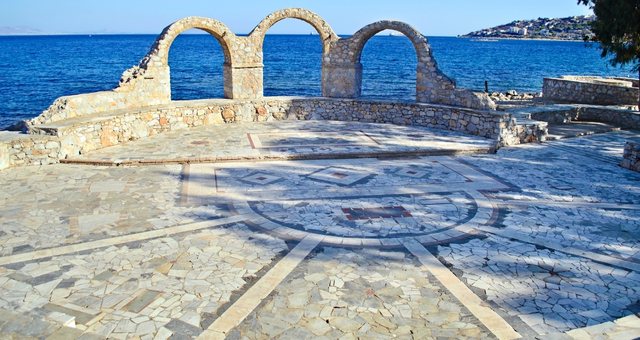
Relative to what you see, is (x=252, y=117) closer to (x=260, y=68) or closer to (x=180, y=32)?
(x=260, y=68)

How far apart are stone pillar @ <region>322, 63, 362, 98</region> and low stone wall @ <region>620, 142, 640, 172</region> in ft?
29.0

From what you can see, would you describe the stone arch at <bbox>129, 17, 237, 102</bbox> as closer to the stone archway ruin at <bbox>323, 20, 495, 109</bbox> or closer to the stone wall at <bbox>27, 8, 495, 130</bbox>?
the stone wall at <bbox>27, 8, 495, 130</bbox>

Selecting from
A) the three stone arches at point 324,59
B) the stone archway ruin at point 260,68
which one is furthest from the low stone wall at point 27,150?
the three stone arches at point 324,59

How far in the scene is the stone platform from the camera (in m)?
12.0

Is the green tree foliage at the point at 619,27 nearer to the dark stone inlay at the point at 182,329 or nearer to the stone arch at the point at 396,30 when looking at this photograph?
the stone arch at the point at 396,30

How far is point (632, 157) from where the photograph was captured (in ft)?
38.0

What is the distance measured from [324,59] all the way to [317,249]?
39.5ft

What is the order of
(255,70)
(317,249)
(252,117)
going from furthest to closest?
(255,70) < (252,117) < (317,249)

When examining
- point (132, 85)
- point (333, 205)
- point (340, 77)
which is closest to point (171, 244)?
point (333, 205)

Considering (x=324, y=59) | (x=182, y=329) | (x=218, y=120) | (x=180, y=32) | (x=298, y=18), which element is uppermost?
(x=298, y=18)

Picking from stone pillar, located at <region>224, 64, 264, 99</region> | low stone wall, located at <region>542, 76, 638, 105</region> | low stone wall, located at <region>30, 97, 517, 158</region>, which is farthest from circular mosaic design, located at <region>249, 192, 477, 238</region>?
low stone wall, located at <region>542, 76, 638, 105</region>

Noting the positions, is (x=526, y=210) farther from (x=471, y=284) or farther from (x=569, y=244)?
(x=471, y=284)

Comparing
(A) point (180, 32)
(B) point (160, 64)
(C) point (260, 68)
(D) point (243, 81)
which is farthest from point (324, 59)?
(B) point (160, 64)

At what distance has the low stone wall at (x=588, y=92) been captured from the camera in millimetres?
20812
